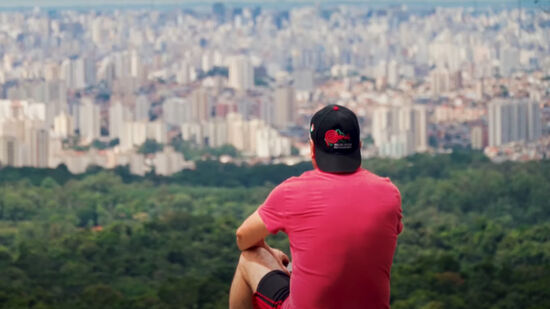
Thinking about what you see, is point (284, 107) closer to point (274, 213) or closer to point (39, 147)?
point (39, 147)

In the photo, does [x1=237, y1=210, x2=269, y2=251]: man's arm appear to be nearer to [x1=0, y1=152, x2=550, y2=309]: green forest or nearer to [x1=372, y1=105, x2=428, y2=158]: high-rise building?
[x1=0, y1=152, x2=550, y2=309]: green forest

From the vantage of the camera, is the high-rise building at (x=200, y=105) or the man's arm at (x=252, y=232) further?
the high-rise building at (x=200, y=105)

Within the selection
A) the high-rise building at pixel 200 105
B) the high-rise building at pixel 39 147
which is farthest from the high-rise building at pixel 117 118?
the high-rise building at pixel 39 147

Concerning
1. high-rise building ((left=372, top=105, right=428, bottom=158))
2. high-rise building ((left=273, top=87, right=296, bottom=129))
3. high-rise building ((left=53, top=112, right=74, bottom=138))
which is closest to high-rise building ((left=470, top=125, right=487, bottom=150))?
high-rise building ((left=372, top=105, right=428, bottom=158))

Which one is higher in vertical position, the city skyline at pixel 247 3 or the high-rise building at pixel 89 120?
the city skyline at pixel 247 3

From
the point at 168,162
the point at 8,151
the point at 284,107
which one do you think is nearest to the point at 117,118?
the point at 284,107

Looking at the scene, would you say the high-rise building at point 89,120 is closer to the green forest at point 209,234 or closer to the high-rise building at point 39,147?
the high-rise building at point 39,147

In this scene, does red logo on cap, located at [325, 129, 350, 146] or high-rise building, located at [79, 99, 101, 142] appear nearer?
red logo on cap, located at [325, 129, 350, 146]

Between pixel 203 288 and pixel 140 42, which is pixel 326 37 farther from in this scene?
pixel 203 288
